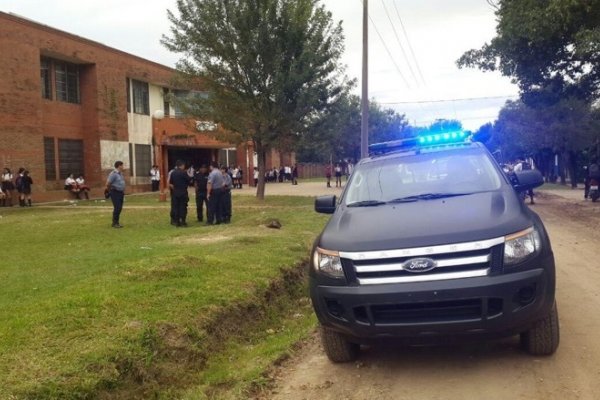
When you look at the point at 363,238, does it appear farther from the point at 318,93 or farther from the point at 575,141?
the point at 575,141

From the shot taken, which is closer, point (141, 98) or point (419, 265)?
point (419, 265)

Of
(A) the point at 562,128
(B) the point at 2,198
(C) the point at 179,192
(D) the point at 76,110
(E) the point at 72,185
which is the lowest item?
(B) the point at 2,198

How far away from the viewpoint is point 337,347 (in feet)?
16.1

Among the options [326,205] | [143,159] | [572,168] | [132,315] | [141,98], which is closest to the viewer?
[132,315]

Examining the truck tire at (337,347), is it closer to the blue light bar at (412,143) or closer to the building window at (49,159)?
→ the blue light bar at (412,143)

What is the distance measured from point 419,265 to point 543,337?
126 centimetres

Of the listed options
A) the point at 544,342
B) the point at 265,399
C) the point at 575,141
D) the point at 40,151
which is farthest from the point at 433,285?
the point at 575,141

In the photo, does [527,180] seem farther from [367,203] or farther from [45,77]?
[45,77]

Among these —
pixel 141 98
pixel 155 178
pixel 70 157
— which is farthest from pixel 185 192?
pixel 141 98

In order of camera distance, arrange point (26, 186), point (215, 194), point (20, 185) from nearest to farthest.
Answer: point (215, 194) → point (20, 185) → point (26, 186)

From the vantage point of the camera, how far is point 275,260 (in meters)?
9.08

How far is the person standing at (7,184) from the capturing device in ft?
79.5

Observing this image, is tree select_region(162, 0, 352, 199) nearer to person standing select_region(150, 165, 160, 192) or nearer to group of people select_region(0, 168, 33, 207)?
group of people select_region(0, 168, 33, 207)

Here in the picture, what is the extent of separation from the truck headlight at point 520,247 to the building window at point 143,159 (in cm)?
3248
